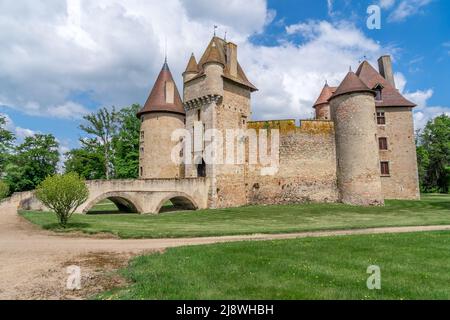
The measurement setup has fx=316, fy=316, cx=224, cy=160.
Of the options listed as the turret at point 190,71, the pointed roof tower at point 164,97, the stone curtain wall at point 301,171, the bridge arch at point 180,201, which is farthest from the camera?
the pointed roof tower at point 164,97

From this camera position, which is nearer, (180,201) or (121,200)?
(121,200)

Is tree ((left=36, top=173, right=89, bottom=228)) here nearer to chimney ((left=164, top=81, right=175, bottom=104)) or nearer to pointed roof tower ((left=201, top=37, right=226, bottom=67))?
pointed roof tower ((left=201, top=37, right=226, bottom=67))

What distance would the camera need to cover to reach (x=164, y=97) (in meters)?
32.3

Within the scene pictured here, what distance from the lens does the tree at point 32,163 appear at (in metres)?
38.6

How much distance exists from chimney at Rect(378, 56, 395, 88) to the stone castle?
5.63ft

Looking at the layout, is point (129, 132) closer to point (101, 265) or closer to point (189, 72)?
point (189, 72)

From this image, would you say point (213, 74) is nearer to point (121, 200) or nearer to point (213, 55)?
point (213, 55)

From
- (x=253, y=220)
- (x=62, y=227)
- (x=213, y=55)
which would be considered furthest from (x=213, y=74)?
(x=62, y=227)

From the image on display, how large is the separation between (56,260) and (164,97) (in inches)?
1022

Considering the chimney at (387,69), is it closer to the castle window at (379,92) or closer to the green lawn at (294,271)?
the castle window at (379,92)

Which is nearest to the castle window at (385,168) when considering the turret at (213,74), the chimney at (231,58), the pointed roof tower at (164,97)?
the chimney at (231,58)

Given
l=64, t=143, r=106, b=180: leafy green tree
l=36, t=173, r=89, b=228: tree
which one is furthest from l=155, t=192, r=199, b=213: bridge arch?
l=64, t=143, r=106, b=180: leafy green tree

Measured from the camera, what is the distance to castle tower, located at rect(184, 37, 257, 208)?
26500 mm
